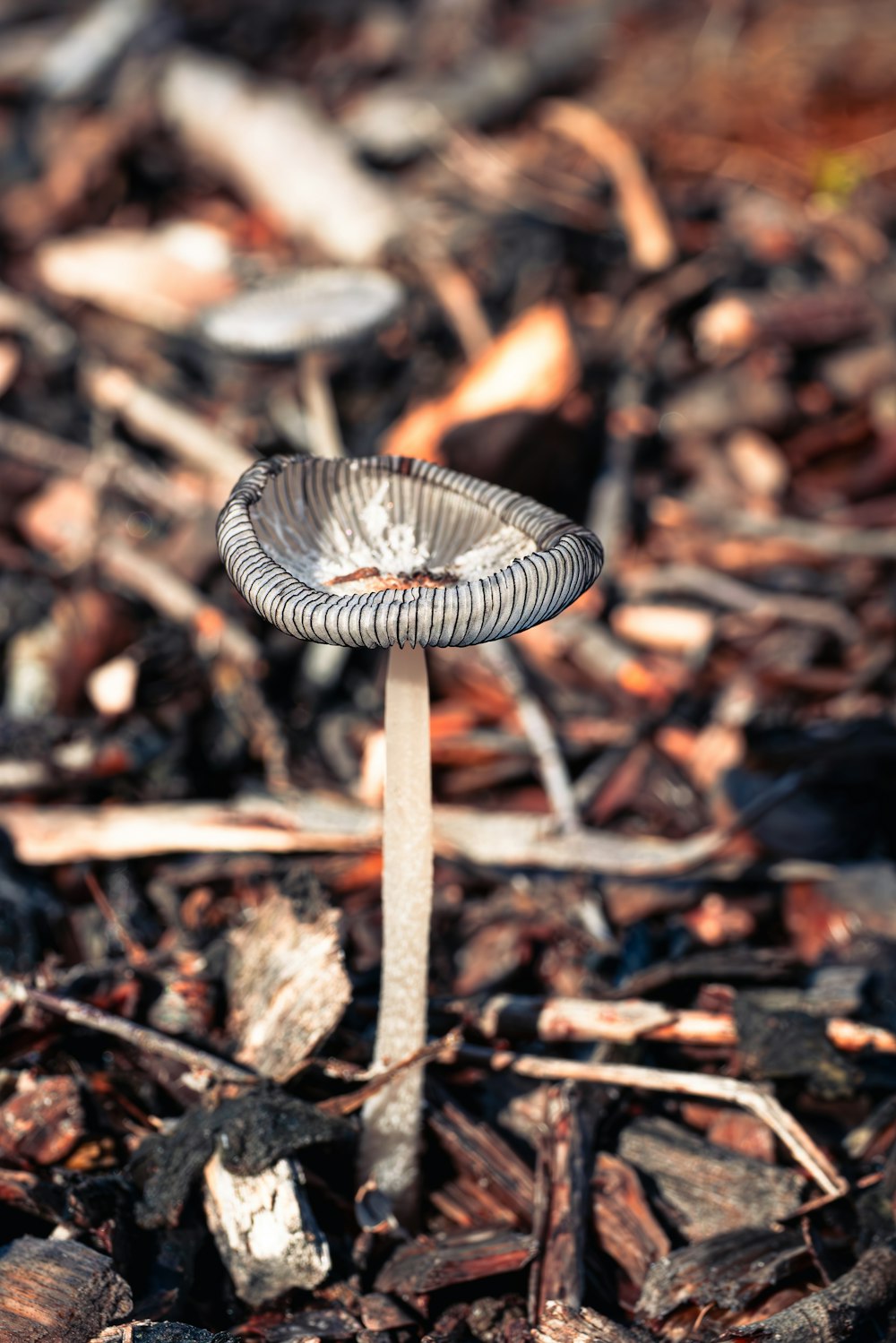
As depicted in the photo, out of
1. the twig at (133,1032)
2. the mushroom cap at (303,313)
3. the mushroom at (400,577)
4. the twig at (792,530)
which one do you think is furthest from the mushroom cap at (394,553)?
the twig at (792,530)

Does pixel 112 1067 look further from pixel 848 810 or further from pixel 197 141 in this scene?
pixel 197 141

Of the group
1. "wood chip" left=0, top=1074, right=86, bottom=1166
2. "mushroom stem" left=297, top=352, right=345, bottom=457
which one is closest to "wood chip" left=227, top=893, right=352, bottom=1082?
"wood chip" left=0, top=1074, right=86, bottom=1166

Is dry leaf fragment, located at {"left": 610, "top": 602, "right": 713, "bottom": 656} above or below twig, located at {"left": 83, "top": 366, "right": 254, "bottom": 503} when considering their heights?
below

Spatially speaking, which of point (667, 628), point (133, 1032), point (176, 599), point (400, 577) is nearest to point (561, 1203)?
point (133, 1032)

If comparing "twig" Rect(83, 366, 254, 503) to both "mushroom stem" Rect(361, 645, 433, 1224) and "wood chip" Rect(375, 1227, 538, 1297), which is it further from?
"wood chip" Rect(375, 1227, 538, 1297)

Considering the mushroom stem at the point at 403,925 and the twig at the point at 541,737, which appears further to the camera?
the twig at the point at 541,737

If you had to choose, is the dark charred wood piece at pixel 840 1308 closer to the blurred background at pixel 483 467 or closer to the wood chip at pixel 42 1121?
the blurred background at pixel 483 467

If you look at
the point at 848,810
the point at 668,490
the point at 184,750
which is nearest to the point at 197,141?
the point at 668,490
